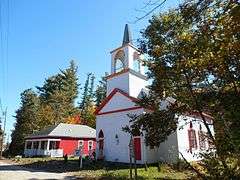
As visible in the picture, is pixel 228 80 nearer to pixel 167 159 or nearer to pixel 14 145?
pixel 167 159

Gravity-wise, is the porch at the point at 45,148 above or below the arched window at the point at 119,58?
below

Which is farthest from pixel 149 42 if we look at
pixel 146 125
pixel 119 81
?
pixel 119 81

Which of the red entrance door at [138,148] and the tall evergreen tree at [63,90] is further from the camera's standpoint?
the tall evergreen tree at [63,90]

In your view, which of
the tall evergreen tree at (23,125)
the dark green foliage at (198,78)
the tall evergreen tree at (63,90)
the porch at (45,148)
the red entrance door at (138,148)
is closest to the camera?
the dark green foliage at (198,78)

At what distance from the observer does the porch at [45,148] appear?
4029 cm

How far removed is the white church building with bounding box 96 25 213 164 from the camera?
2458 centimetres

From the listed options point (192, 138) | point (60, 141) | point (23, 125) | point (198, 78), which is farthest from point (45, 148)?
point (198, 78)

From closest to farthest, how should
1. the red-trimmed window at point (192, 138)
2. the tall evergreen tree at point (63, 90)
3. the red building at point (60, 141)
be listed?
the red-trimmed window at point (192, 138) < the red building at point (60, 141) < the tall evergreen tree at point (63, 90)

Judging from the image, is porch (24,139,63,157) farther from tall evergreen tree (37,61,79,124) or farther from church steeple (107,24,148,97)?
tall evergreen tree (37,61,79,124)

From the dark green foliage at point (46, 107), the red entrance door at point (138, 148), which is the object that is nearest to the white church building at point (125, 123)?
the red entrance door at point (138, 148)

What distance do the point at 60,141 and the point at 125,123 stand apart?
64.3 ft

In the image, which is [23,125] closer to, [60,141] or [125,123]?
[60,141]

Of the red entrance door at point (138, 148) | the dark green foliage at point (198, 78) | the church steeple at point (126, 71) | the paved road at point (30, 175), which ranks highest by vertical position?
the church steeple at point (126, 71)

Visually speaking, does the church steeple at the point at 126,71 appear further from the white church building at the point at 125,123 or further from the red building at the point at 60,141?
the red building at the point at 60,141
